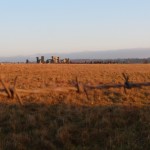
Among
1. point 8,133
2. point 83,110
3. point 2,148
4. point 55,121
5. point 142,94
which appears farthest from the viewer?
point 142,94

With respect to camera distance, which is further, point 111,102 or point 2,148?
point 111,102

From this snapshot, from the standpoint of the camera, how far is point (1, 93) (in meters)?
15.1

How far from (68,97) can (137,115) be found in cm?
474

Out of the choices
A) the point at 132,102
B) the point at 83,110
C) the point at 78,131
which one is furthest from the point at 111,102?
the point at 78,131

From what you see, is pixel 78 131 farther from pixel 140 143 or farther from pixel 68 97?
pixel 68 97

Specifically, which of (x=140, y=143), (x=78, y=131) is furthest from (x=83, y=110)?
(x=140, y=143)

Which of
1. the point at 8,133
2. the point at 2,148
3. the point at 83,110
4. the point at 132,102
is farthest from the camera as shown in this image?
the point at 132,102

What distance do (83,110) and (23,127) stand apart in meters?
3.00

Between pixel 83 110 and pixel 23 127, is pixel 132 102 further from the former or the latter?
pixel 23 127

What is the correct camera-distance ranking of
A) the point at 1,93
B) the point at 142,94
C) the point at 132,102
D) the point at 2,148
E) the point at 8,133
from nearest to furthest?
the point at 2,148
the point at 8,133
the point at 1,93
the point at 132,102
the point at 142,94

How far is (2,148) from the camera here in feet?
32.3

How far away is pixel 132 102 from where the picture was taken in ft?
55.2

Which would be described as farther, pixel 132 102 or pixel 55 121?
pixel 132 102

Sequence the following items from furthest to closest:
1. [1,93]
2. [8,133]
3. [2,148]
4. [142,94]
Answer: [142,94] → [1,93] → [8,133] → [2,148]
